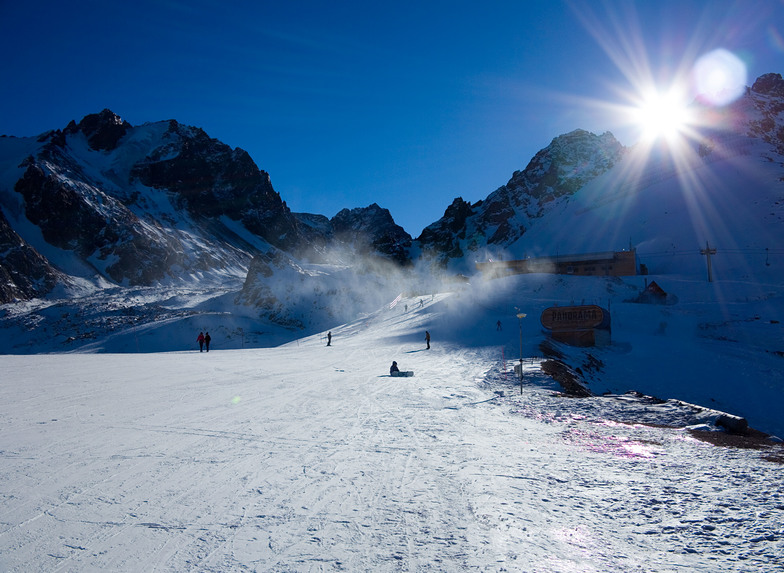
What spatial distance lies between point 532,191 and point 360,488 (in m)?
171

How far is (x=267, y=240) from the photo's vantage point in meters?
161

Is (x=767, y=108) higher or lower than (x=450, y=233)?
higher

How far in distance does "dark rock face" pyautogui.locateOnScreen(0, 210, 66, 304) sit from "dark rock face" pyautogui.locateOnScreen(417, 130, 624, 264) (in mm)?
116545

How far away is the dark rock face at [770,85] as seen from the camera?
129250 mm

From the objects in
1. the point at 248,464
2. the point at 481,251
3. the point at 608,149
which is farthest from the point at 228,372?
the point at 608,149

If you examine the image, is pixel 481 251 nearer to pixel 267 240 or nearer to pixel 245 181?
pixel 267 240

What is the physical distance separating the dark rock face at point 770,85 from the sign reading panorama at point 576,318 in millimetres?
149143

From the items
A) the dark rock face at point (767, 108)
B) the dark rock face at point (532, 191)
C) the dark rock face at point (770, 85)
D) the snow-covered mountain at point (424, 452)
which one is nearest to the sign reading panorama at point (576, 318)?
the snow-covered mountain at point (424, 452)

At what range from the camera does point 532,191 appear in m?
164

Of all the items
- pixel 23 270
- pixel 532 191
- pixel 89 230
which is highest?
pixel 532 191

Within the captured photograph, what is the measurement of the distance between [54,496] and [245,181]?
17476 cm

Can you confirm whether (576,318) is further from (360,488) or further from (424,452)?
(360,488)

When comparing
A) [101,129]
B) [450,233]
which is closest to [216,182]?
[101,129]

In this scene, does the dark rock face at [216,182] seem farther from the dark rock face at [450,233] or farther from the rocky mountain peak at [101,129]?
→ the dark rock face at [450,233]
